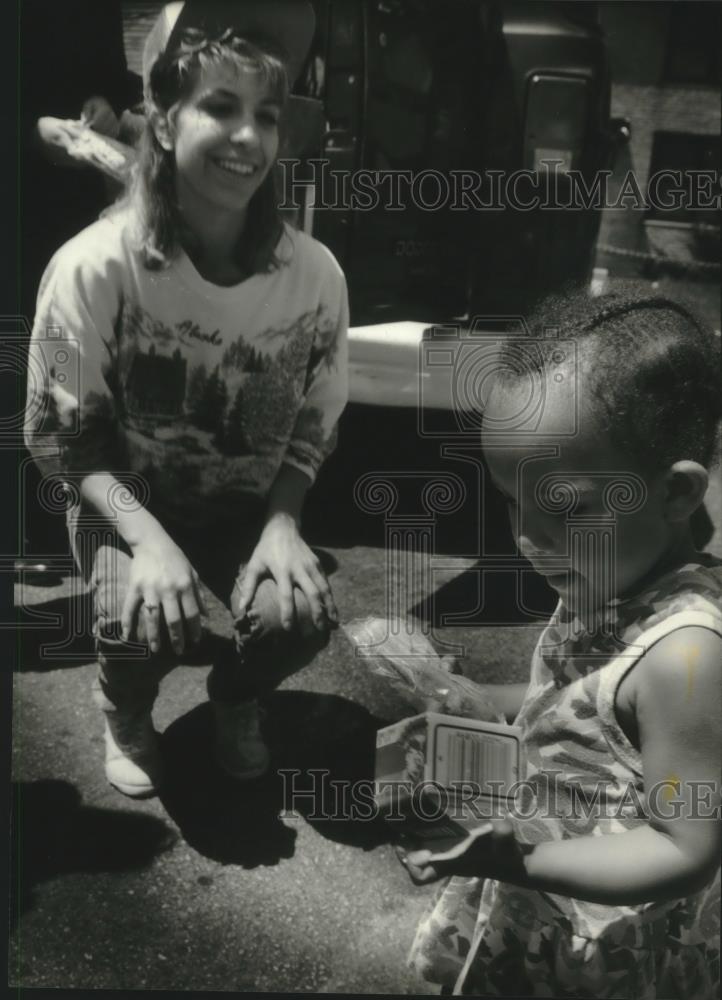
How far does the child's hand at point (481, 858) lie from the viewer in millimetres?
1238

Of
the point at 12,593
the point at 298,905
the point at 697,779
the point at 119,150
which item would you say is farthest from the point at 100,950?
the point at 119,150

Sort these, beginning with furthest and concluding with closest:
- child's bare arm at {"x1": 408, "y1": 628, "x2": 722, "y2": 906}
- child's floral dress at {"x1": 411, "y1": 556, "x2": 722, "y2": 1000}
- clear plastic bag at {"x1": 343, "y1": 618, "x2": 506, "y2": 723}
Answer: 1. clear plastic bag at {"x1": 343, "y1": 618, "x2": 506, "y2": 723}
2. child's floral dress at {"x1": 411, "y1": 556, "x2": 722, "y2": 1000}
3. child's bare arm at {"x1": 408, "y1": 628, "x2": 722, "y2": 906}

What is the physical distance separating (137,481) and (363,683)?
Result: 53 centimetres

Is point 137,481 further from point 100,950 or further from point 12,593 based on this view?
point 100,950

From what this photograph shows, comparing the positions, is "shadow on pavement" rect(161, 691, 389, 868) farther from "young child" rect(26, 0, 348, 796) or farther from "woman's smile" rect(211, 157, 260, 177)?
"woman's smile" rect(211, 157, 260, 177)

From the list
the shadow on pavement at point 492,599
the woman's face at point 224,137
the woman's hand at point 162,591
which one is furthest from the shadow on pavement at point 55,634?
the woman's face at point 224,137

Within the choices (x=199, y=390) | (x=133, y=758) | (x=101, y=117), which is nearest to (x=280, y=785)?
(x=133, y=758)

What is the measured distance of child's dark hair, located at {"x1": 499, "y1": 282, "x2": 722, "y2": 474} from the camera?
125 centimetres

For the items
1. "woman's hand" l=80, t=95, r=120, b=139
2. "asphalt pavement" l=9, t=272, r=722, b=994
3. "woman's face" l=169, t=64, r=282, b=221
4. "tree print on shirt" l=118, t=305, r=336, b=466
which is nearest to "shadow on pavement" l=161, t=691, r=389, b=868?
"asphalt pavement" l=9, t=272, r=722, b=994

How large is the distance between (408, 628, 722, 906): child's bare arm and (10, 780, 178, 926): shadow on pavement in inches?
26.4

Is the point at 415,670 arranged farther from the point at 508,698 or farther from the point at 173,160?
the point at 173,160

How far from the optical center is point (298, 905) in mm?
1751

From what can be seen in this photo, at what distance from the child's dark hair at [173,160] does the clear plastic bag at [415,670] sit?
0.62 m

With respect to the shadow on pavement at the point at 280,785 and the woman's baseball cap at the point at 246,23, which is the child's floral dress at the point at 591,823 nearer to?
the shadow on pavement at the point at 280,785
